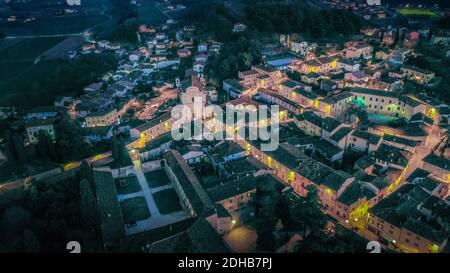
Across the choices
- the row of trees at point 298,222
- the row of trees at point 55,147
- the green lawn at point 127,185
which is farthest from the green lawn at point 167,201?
the row of trees at point 55,147

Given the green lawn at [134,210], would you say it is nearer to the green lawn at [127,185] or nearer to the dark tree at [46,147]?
the green lawn at [127,185]

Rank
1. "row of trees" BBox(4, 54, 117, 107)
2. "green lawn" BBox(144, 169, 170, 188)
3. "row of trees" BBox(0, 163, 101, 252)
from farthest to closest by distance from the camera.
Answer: "row of trees" BBox(4, 54, 117, 107)
"green lawn" BBox(144, 169, 170, 188)
"row of trees" BBox(0, 163, 101, 252)

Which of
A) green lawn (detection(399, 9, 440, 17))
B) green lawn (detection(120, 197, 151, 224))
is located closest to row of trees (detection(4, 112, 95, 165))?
green lawn (detection(120, 197, 151, 224))

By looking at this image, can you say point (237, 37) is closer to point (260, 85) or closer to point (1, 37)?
point (260, 85)

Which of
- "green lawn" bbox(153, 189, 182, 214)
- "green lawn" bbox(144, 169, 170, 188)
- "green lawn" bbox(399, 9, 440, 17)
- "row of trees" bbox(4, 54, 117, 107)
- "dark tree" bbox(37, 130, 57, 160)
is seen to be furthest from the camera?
"green lawn" bbox(399, 9, 440, 17)

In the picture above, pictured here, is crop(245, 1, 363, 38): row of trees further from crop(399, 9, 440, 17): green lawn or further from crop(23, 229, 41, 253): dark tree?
crop(23, 229, 41, 253): dark tree

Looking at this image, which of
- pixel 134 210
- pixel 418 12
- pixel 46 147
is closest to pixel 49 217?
pixel 134 210

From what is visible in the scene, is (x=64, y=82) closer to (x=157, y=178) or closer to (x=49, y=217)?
(x=157, y=178)
